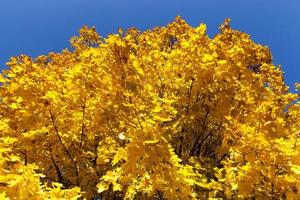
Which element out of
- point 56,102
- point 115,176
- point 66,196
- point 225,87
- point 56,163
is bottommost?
point 66,196

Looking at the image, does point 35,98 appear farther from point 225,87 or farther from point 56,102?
point 225,87

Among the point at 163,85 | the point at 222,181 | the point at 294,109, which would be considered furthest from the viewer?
the point at 294,109

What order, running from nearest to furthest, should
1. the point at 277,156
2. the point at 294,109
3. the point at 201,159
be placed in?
the point at 277,156, the point at 201,159, the point at 294,109

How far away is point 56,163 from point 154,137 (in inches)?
169

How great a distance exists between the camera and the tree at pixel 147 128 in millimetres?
8016

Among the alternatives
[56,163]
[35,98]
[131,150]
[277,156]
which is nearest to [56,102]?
[35,98]

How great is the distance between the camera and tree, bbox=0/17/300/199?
8.02 meters

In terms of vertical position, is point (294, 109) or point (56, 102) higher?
point (294, 109)

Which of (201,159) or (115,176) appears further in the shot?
(201,159)

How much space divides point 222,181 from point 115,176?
2741 mm

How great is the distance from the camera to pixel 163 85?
471 inches

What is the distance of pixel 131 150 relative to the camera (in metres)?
→ 7.79

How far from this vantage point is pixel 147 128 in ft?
25.8

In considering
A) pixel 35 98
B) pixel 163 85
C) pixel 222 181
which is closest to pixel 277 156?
pixel 222 181
